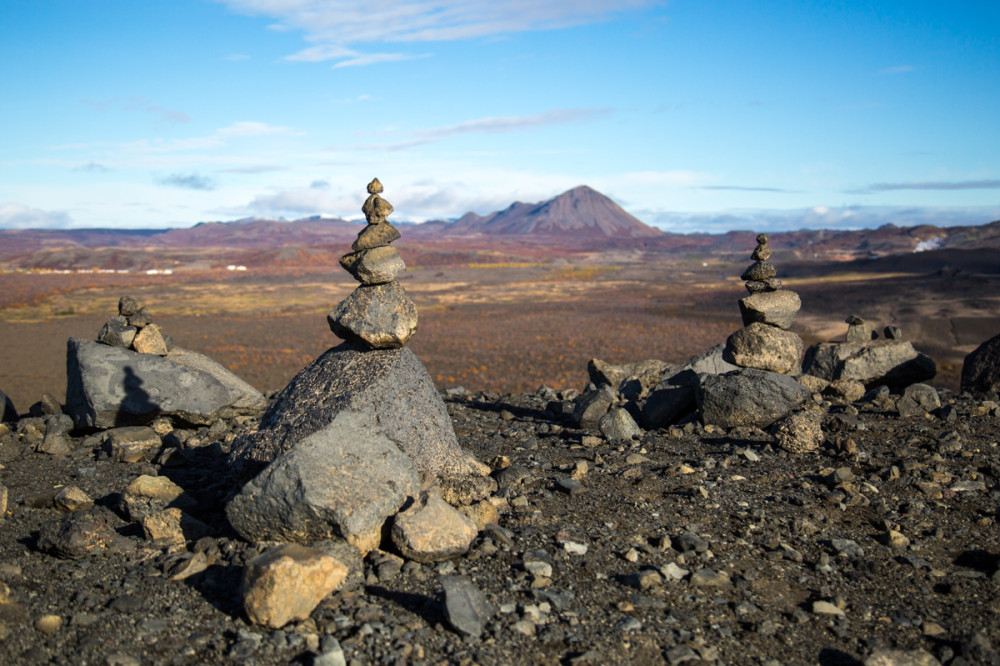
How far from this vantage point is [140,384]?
40.9 ft

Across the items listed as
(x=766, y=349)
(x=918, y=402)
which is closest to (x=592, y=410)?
(x=766, y=349)

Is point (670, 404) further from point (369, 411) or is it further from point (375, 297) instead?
point (369, 411)

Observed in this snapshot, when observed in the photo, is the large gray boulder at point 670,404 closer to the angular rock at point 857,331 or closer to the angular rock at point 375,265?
the angular rock at point 375,265

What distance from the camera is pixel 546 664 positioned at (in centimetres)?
512

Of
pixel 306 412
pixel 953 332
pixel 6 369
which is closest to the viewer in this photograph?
pixel 306 412

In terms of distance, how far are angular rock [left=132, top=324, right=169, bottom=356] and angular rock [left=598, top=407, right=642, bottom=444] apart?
8.33 metres

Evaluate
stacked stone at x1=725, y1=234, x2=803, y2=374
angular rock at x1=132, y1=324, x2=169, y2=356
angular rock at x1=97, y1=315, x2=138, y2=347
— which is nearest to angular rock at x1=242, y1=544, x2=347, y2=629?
stacked stone at x1=725, y1=234, x2=803, y2=374

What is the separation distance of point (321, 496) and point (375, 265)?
3.45m

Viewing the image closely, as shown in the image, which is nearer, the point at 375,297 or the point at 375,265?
the point at 375,297

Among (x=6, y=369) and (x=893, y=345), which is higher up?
(x=893, y=345)

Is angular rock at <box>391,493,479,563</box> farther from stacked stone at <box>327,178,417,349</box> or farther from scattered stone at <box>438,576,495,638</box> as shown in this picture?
stacked stone at <box>327,178,417,349</box>

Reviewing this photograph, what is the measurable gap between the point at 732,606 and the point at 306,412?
4703 mm

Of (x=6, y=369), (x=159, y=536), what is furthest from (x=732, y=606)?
A: (x=6, y=369)

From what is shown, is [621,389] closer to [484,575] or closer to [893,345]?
[893,345]
